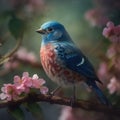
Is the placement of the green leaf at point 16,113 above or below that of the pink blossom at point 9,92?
below

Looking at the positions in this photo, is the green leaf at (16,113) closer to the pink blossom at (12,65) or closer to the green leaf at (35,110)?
the green leaf at (35,110)

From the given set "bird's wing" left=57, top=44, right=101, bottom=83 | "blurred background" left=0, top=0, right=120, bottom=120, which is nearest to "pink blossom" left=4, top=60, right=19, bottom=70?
"blurred background" left=0, top=0, right=120, bottom=120

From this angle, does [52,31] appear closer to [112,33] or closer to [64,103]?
[112,33]

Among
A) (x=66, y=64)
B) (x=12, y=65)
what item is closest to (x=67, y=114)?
(x=12, y=65)

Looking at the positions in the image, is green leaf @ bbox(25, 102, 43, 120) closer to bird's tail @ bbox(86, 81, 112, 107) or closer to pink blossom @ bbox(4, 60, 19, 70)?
bird's tail @ bbox(86, 81, 112, 107)

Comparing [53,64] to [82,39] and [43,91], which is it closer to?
[43,91]

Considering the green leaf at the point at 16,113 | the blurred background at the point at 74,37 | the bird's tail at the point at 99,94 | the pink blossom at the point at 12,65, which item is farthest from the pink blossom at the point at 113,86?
the pink blossom at the point at 12,65
